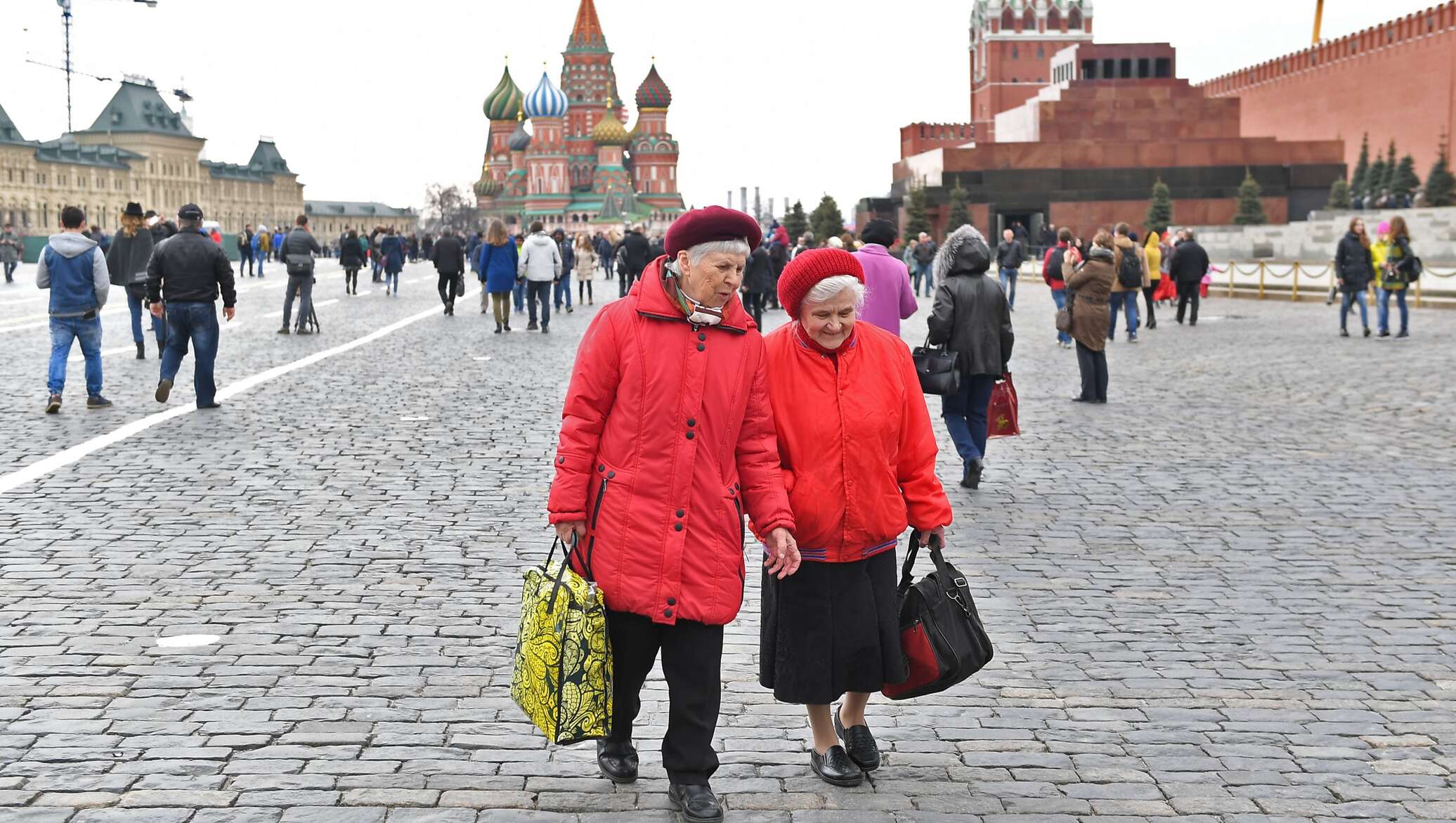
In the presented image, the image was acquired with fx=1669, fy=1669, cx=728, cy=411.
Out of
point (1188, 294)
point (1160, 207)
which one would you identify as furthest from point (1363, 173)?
point (1188, 294)

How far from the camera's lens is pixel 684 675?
12.7 ft

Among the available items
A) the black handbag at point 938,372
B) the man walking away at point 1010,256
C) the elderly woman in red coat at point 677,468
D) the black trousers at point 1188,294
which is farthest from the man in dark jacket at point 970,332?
the man walking away at point 1010,256

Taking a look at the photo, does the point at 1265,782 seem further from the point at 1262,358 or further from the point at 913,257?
the point at 913,257

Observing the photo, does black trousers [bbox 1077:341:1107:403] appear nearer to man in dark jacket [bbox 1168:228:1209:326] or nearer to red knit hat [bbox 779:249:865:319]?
red knit hat [bbox 779:249:865:319]

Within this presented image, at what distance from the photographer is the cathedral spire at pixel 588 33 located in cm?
13138

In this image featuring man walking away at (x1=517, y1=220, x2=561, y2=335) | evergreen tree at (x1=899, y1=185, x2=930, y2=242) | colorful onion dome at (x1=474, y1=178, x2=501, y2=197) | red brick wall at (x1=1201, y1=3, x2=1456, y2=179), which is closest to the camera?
man walking away at (x1=517, y1=220, x2=561, y2=335)

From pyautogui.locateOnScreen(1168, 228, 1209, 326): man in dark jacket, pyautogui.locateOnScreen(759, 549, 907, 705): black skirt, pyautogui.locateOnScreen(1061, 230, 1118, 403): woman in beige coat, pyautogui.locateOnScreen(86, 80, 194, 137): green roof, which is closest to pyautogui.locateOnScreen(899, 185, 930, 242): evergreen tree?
pyautogui.locateOnScreen(1168, 228, 1209, 326): man in dark jacket

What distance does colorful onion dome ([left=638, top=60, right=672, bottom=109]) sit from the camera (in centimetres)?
13300

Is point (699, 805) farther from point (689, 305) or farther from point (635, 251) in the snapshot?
point (635, 251)

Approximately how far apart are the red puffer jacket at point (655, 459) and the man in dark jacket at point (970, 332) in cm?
477

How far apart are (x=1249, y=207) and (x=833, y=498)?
5396 cm

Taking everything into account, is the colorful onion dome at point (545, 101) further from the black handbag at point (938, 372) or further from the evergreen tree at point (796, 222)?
the black handbag at point (938, 372)

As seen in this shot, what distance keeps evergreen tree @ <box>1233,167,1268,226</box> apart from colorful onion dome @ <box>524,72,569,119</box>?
8191 cm

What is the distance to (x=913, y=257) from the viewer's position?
106ft
